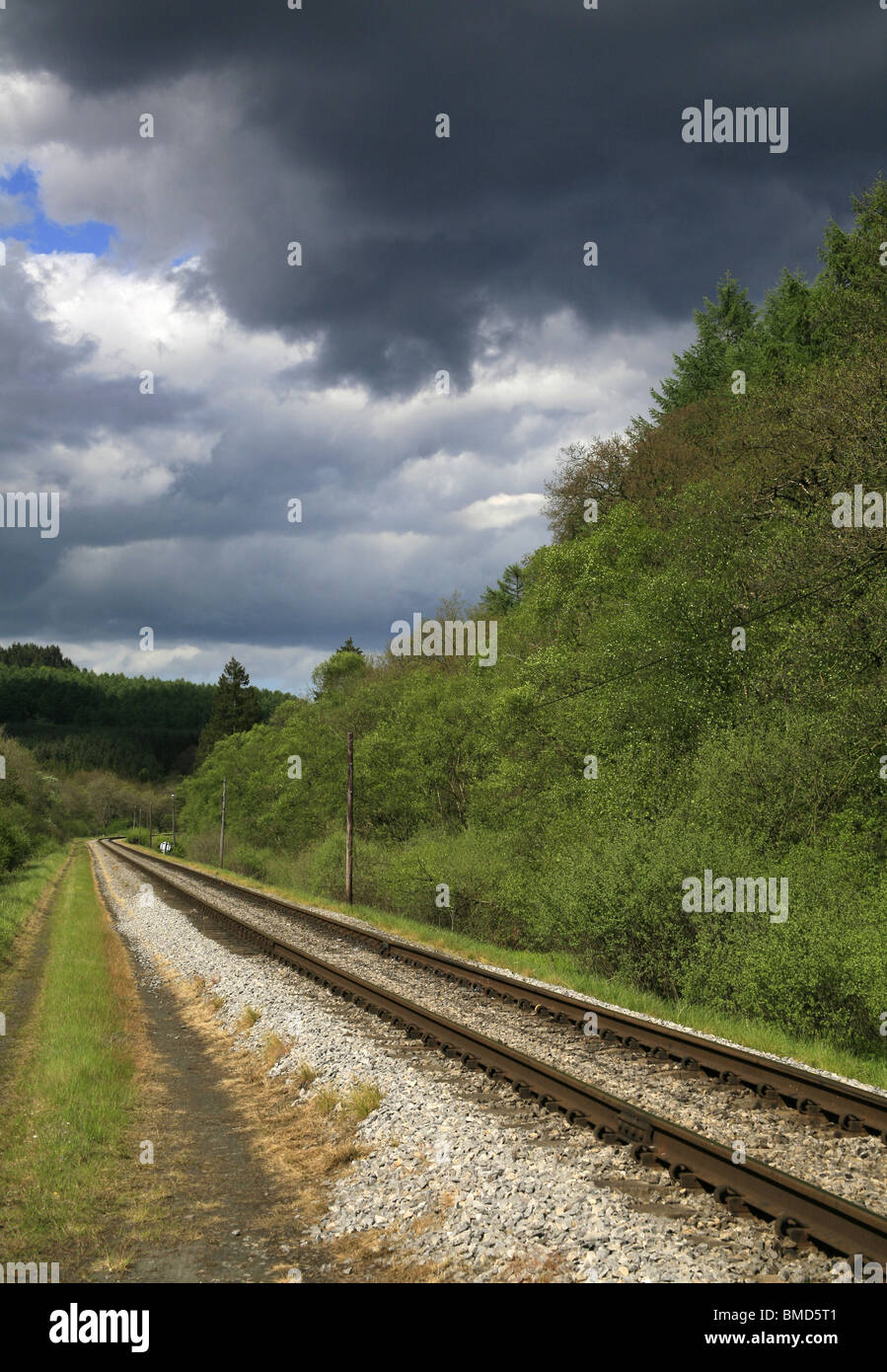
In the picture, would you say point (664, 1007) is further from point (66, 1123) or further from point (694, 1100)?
point (66, 1123)

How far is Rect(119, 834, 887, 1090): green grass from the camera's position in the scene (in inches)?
444

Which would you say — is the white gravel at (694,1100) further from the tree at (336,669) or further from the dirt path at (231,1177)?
the tree at (336,669)

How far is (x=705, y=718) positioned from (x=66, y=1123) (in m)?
16.6

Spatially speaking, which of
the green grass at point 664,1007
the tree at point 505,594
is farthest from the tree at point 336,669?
the green grass at point 664,1007

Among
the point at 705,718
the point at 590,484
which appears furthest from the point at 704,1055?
the point at 590,484

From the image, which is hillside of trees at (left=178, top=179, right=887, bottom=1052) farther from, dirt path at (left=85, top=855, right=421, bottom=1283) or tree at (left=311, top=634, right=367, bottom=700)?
tree at (left=311, top=634, right=367, bottom=700)

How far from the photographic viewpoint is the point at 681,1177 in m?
6.96

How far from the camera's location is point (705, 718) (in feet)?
72.1

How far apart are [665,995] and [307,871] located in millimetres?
29653

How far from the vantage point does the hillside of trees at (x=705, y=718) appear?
1603 centimetres

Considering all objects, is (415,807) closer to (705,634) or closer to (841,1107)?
(705,634)

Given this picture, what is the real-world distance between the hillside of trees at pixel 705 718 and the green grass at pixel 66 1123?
9298mm

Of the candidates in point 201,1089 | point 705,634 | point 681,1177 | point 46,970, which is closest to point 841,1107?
point 681,1177

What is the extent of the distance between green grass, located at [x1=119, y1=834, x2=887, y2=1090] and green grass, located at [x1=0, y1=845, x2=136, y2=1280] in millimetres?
8028
